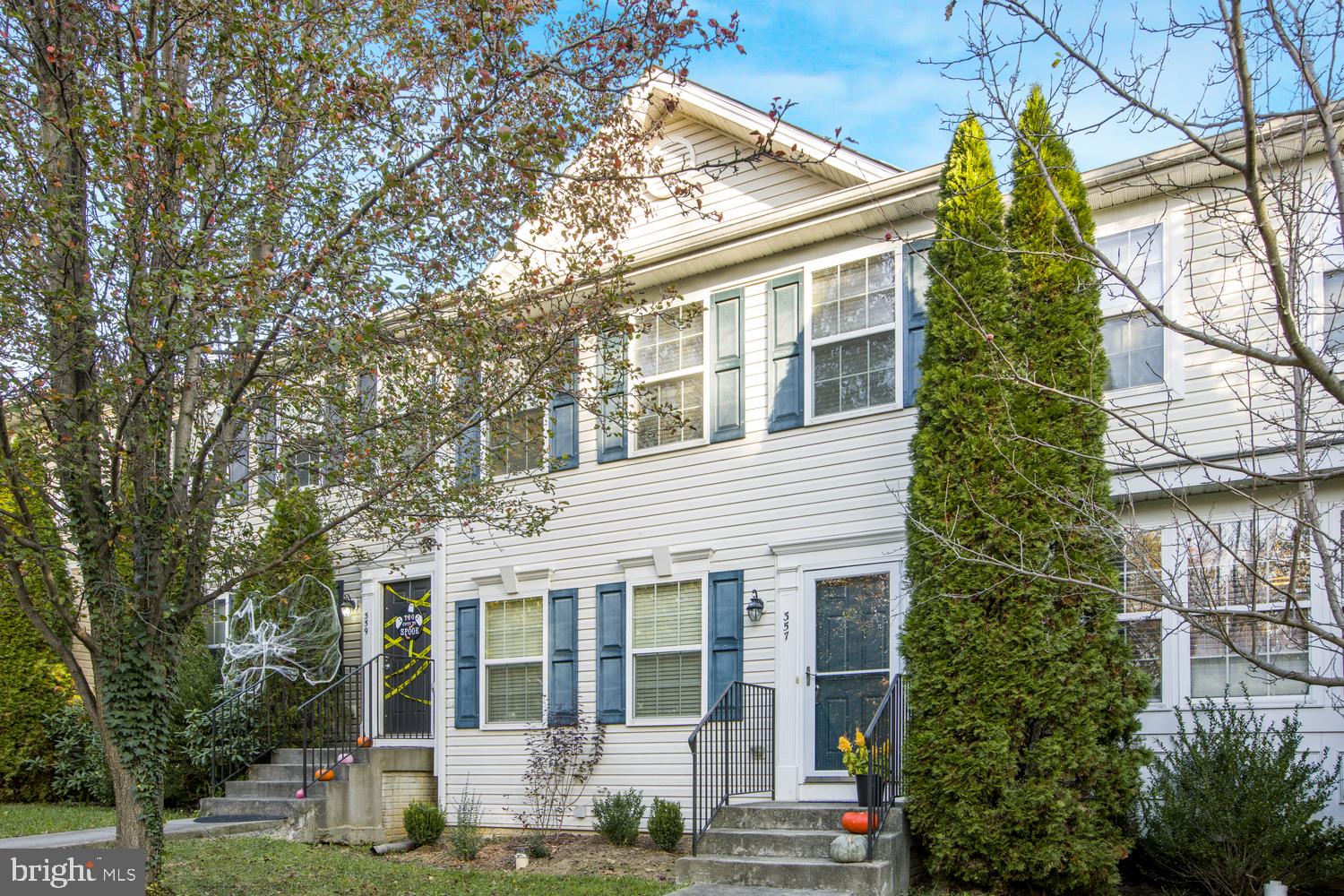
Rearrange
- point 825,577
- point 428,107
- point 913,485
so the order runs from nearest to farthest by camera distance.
Answer: 1. point 428,107
2. point 913,485
3. point 825,577

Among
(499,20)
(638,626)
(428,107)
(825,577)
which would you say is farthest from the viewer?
(638,626)

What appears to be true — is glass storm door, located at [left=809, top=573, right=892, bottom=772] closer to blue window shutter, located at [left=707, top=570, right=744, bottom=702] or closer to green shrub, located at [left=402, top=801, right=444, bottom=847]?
blue window shutter, located at [left=707, top=570, right=744, bottom=702]

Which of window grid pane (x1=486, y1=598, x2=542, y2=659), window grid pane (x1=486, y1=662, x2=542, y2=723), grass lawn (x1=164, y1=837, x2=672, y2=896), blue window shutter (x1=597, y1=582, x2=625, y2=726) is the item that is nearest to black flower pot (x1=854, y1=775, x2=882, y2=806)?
grass lawn (x1=164, y1=837, x2=672, y2=896)

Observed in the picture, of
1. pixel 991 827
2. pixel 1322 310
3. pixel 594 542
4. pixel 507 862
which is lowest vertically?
pixel 507 862

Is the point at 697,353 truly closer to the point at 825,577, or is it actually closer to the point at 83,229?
the point at 825,577

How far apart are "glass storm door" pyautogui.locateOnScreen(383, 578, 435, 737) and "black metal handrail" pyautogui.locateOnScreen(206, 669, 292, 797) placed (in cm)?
116

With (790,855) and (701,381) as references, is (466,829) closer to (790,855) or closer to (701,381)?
(790,855)

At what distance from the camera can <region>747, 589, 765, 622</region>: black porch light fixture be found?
1040cm

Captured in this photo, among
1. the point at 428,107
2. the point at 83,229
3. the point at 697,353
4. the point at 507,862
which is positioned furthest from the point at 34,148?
the point at 507,862

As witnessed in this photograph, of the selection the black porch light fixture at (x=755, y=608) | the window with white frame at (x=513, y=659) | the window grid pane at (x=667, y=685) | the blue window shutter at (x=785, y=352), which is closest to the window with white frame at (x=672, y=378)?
the blue window shutter at (x=785, y=352)

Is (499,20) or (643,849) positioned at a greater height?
(499,20)

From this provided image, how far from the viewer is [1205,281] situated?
8.88 meters

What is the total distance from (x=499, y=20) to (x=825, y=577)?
208 inches

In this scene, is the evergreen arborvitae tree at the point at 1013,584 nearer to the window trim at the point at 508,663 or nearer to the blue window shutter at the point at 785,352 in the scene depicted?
the blue window shutter at the point at 785,352
